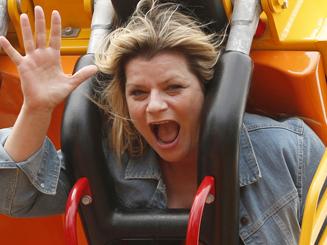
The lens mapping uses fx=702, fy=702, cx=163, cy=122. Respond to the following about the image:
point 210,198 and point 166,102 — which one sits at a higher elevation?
point 166,102

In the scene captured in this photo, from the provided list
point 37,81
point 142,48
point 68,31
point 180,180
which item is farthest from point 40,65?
point 68,31

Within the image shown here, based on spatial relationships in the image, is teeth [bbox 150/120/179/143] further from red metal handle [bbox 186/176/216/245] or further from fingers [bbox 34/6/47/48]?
fingers [bbox 34/6/47/48]

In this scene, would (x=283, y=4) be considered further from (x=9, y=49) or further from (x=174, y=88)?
(x=9, y=49)

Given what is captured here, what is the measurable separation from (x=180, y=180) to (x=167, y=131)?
137mm

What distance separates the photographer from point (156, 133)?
136cm

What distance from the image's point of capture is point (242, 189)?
4.37ft

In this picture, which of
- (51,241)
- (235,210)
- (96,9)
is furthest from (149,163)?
(51,241)

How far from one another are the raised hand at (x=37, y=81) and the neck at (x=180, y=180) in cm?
28

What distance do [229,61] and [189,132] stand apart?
0.51 ft

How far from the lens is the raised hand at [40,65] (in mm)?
1235

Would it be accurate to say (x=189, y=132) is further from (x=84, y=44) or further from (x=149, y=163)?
(x=84, y=44)

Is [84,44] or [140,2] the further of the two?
[84,44]

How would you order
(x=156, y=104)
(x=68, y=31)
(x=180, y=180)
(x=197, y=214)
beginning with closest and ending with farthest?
(x=197, y=214), (x=156, y=104), (x=180, y=180), (x=68, y=31)

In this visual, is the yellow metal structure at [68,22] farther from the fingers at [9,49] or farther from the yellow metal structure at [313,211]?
the yellow metal structure at [313,211]
